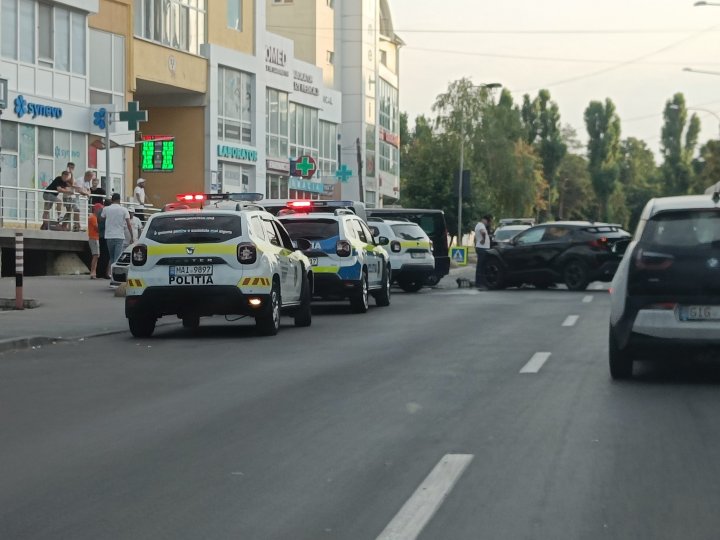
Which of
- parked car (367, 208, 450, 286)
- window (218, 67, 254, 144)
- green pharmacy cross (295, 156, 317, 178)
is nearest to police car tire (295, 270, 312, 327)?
parked car (367, 208, 450, 286)

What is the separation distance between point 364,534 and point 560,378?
631cm

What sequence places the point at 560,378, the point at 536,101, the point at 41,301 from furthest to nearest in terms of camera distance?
1. the point at 536,101
2. the point at 41,301
3. the point at 560,378

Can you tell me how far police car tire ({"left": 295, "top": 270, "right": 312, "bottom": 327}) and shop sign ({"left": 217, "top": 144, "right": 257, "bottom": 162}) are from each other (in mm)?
35735

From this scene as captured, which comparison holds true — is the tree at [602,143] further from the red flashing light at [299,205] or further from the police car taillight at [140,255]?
the police car taillight at [140,255]

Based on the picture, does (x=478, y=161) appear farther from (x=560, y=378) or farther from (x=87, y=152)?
(x=560, y=378)

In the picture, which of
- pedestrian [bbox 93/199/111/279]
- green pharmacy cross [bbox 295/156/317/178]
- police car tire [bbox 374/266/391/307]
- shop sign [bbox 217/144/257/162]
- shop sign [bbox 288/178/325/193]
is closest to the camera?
police car tire [bbox 374/266/391/307]

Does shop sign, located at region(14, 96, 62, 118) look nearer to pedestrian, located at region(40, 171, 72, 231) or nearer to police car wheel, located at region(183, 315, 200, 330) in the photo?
pedestrian, located at region(40, 171, 72, 231)

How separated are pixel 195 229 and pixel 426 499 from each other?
10.8 m

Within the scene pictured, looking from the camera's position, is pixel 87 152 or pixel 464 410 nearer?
pixel 464 410

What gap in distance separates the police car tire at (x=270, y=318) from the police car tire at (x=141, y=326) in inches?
52.3

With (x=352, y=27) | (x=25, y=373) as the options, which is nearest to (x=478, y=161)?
(x=352, y=27)

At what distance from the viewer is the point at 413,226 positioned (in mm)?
30703

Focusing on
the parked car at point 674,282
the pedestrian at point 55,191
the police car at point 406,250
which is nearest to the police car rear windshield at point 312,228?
the police car at point 406,250

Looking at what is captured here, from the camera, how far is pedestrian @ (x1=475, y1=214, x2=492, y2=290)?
32375 millimetres
